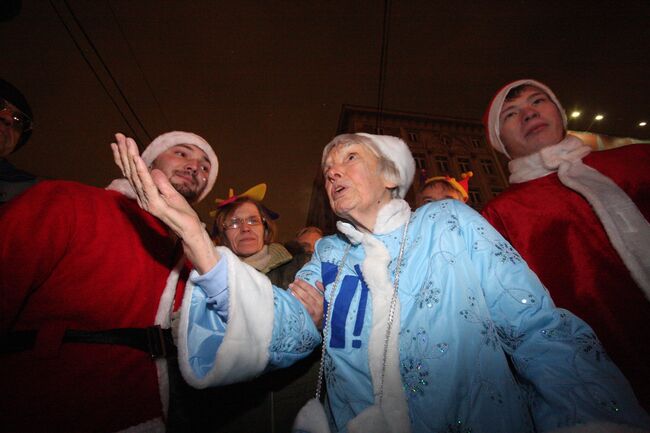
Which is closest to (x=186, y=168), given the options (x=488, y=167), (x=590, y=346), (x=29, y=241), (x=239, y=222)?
(x=239, y=222)

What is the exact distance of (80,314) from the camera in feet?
5.78

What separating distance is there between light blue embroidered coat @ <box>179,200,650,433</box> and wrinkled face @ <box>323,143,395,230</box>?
1.08ft

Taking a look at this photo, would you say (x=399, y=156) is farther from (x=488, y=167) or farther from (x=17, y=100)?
(x=488, y=167)

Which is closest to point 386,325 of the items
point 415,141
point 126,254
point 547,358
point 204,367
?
point 547,358

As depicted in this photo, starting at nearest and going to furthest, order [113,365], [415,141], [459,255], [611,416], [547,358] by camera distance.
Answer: [611,416] < [547,358] < [459,255] < [113,365] < [415,141]

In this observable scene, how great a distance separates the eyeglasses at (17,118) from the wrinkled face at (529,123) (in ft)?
16.9

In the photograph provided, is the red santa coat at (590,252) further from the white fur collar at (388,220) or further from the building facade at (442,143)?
the building facade at (442,143)

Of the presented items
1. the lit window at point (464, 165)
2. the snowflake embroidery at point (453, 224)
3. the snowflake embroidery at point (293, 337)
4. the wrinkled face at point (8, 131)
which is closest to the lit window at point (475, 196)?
the lit window at point (464, 165)

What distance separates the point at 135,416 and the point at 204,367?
833mm

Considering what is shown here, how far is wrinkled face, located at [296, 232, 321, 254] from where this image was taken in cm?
568

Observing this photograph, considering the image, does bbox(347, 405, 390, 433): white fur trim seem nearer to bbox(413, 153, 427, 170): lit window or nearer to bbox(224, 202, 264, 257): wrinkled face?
bbox(224, 202, 264, 257): wrinkled face

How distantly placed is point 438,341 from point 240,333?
964 mm

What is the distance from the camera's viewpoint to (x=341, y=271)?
2037mm

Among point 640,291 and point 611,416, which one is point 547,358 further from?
point 640,291
